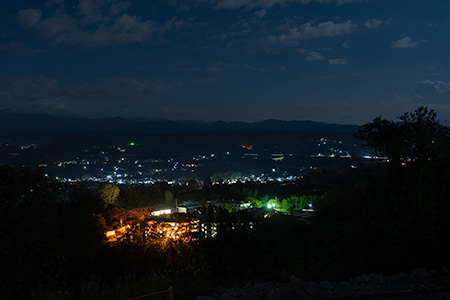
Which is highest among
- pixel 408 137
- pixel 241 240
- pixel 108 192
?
pixel 408 137

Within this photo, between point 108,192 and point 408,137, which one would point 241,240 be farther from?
point 108,192

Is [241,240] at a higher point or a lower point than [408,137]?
lower

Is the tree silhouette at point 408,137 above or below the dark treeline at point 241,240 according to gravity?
above

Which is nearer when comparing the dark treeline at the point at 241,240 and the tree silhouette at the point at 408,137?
the dark treeline at the point at 241,240

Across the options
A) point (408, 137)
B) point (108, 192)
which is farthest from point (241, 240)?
point (108, 192)

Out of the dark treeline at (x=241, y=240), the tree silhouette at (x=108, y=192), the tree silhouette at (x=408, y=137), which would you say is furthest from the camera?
the tree silhouette at (x=108, y=192)

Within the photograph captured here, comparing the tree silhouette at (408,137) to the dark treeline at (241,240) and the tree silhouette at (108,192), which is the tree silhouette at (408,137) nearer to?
the dark treeline at (241,240)

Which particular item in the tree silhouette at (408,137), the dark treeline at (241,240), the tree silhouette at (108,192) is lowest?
the tree silhouette at (108,192)

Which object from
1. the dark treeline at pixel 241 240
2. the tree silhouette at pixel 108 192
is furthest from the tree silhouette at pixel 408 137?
the tree silhouette at pixel 108 192

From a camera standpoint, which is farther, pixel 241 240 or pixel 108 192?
pixel 108 192

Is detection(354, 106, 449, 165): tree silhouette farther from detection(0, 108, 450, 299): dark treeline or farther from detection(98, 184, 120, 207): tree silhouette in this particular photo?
detection(98, 184, 120, 207): tree silhouette

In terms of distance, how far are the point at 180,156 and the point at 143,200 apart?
70728mm

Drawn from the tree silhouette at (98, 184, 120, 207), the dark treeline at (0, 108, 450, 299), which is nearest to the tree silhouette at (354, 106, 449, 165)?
the dark treeline at (0, 108, 450, 299)

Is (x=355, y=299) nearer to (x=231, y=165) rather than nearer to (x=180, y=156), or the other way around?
(x=231, y=165)
